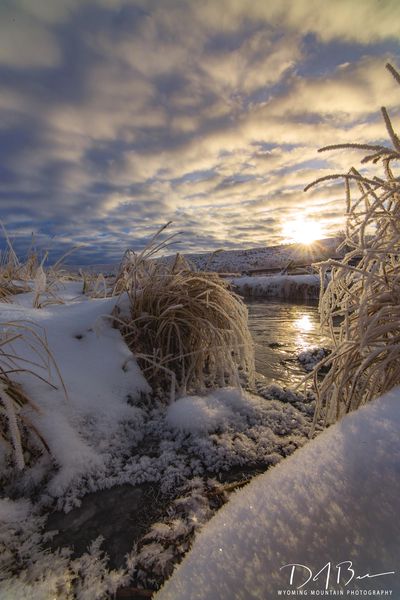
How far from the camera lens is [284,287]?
851cm

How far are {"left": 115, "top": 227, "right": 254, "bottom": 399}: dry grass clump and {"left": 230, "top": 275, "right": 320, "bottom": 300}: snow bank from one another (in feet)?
20.4

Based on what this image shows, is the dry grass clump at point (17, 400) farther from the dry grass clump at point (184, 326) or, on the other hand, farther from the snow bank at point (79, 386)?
the dry grass clump at point (184, 326)

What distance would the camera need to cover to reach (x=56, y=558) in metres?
0.68

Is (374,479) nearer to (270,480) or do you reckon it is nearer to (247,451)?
(270,480)

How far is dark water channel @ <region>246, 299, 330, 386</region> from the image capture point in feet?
7.15

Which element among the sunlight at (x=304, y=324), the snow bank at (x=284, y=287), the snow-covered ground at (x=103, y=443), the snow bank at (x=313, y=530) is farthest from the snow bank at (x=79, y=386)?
the snow bank at (x=284, y=287)

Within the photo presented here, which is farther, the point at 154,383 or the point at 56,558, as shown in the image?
the point at 154,383

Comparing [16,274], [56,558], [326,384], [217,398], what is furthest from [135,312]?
[16,274]

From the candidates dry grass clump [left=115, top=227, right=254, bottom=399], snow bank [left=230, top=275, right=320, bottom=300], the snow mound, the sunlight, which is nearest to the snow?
the snow mound

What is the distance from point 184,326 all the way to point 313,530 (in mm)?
1287

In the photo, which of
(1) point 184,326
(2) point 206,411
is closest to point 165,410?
(2) point 206,411

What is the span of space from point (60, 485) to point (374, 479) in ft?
2.66

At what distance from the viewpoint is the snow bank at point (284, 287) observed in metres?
7.92

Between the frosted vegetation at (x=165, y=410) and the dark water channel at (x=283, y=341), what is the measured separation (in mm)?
391
